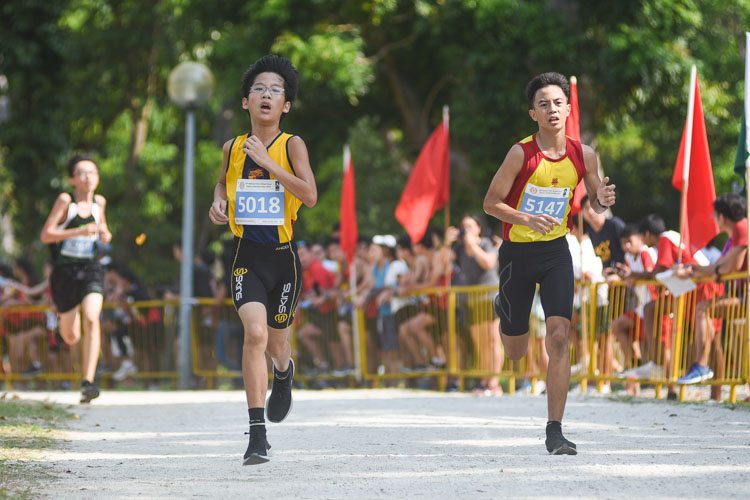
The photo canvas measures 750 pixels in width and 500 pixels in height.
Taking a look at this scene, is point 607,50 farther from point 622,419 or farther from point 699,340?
point 622,419

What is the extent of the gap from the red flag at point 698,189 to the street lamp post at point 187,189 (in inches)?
292

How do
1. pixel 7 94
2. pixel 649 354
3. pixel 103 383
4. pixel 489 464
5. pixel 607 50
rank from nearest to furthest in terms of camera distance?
pixel 489 464 < pixel 649 354 < pixel 103 383 < pixel 607 50 < pixel 7 94

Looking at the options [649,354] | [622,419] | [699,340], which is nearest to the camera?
[622,419]

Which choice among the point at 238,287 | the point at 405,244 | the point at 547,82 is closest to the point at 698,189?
the point at 547,82

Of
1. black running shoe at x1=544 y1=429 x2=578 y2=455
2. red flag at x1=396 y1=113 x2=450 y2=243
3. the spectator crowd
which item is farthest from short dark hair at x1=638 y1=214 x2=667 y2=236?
black running shoe at x1=544 y1=429 x2=578 y2=455

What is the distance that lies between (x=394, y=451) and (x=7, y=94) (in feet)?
67.1

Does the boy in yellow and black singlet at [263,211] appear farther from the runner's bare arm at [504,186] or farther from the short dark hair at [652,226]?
the short dark hair at [652,226]

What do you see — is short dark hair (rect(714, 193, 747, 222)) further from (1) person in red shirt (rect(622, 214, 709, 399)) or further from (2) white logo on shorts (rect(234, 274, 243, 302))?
(2) white logo on shorts (rect(234, 274, 243, 302))

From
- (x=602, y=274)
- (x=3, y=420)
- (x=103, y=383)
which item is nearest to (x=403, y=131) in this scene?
(x=103, y=383)

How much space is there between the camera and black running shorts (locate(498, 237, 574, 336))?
6.84m

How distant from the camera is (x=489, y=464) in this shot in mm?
6281

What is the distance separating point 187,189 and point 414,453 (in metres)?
10.1

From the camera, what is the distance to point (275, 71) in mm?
6934

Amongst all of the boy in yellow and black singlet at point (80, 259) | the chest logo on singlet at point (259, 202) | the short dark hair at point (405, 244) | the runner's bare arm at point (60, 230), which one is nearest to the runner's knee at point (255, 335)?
the chest logo on singlet at point (259, 202)
